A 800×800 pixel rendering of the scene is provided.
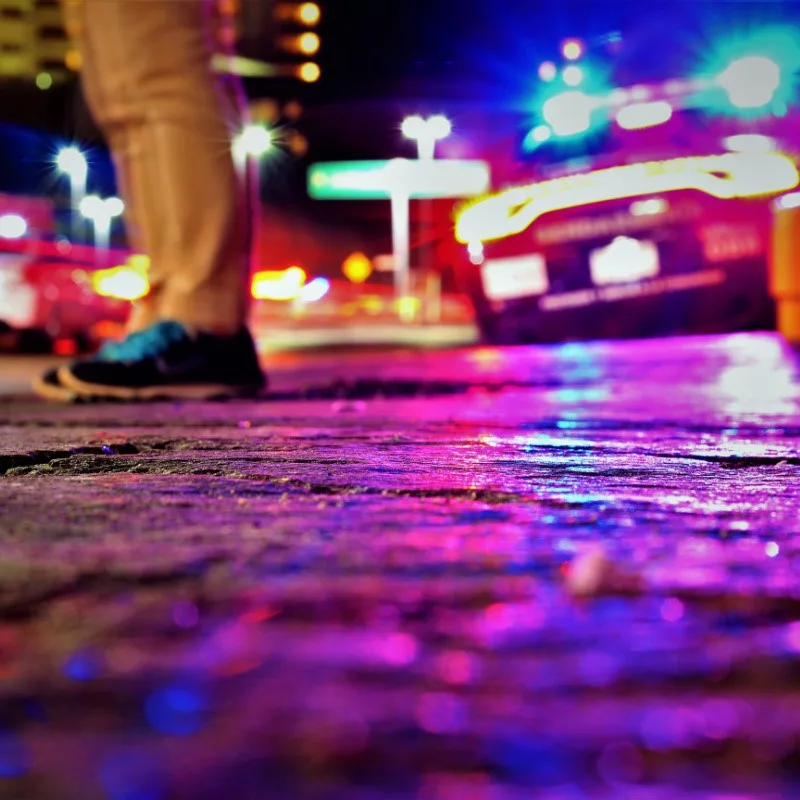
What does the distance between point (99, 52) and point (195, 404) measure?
0.99 metres

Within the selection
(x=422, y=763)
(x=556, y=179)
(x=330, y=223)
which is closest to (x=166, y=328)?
(x=422, y=763)

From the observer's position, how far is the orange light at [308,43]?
5.88 meters

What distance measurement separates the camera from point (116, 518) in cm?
84

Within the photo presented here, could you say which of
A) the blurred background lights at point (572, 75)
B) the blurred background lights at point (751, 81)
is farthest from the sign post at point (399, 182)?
the blurred background lights at point (751, 81)

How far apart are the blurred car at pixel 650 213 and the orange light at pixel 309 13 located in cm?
141

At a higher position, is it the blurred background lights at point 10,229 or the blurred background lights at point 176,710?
the blurred background lights at point 10,229

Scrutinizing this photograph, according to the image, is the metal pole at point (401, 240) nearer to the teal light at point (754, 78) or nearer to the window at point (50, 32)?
the window at point (50, 32)

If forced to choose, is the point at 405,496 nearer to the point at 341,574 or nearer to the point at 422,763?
the point at 341,574

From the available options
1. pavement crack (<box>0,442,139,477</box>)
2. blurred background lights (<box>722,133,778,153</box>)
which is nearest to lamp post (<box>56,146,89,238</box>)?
blurred background lights (<box>722,133,778,153</box>)

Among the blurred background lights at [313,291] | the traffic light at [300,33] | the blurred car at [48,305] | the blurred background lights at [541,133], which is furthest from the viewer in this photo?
the blurred background lights at [313,291]

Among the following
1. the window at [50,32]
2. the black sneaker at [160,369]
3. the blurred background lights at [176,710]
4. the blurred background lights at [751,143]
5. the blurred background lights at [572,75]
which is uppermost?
the window at [50,32]

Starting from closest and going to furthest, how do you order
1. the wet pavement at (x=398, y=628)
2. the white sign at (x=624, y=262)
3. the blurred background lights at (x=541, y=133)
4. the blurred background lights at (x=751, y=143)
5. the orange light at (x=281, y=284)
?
1. the wet pavement at (x=398, y=628)
2. the blurred background lights at (x=751, y=143)
3. the white sign at (x=624, y=262)
4. the blurred background lights at (x=541, y=133)
5. the orange light at (x=281, y=284)

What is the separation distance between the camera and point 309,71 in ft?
24.1

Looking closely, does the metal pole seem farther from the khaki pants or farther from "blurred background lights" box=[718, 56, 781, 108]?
the khaki pants
